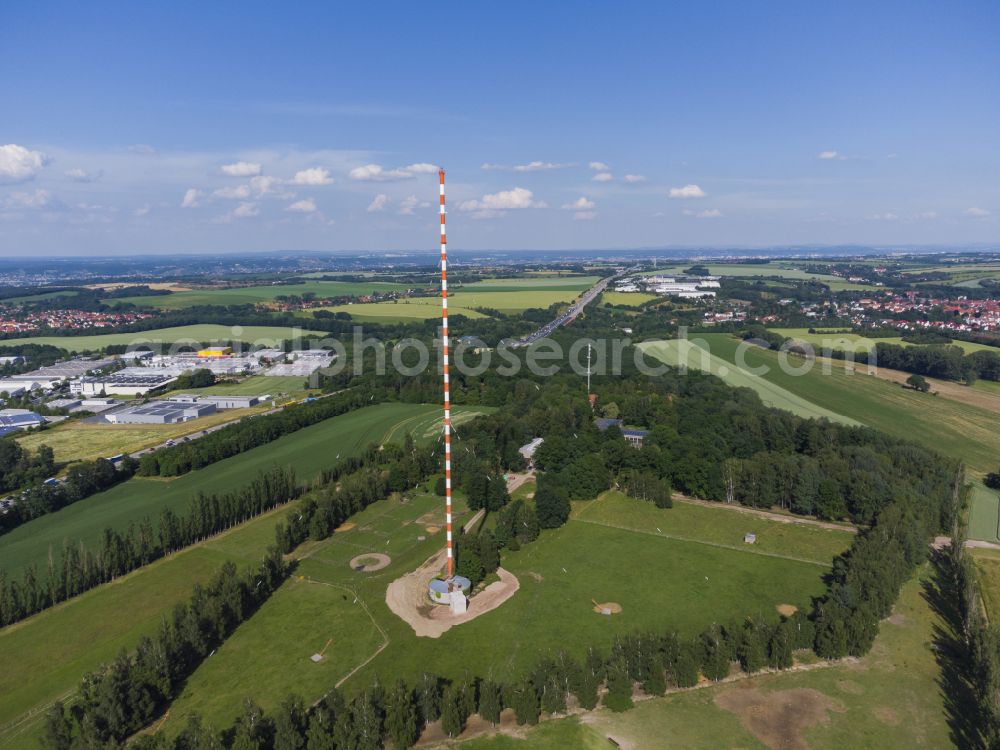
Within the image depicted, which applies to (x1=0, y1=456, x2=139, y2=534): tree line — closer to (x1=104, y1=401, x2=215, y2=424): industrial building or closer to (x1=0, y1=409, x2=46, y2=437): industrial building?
(x1=104, y1=401, x2=215, y2=424): industrial building

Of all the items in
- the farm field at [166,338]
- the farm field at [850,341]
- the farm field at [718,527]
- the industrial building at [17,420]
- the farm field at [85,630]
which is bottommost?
the farm field at [85,630]

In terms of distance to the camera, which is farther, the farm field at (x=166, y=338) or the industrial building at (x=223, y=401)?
the farm field at (x=166, y=338)

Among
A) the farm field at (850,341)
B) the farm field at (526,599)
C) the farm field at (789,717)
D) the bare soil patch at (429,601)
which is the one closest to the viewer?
the farm field at (789,717)

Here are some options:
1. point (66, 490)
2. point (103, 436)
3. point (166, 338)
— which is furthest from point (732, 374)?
point (166, 338)

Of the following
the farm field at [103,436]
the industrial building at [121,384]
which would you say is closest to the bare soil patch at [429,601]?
the farm field at [103,436]

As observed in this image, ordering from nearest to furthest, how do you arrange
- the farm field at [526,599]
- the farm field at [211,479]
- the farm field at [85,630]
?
the farm field at [85,630]
the farm field at [526,599]
the farm field at [211,479]

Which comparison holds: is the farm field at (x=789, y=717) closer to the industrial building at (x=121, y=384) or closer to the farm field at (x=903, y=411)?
the farm field at (x=903, y=411)

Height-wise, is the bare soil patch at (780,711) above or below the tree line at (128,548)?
below
